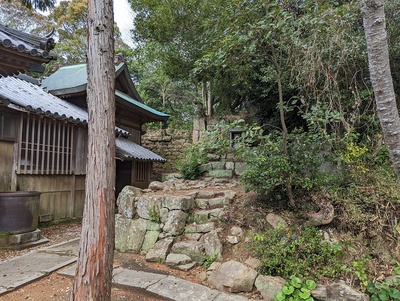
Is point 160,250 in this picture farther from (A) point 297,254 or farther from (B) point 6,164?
(B) point 6,164

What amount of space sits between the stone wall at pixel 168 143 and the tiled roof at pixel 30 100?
4.39 metres

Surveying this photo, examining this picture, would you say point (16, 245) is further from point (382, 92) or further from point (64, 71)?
point (64, 71)

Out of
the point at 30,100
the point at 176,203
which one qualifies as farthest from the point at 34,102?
the point at 176,203

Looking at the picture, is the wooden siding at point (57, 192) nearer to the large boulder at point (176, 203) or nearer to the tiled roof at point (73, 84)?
the tiled roof at point (73, 84)

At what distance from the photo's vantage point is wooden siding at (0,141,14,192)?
5680 millimetres

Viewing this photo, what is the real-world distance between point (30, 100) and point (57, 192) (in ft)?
8.05

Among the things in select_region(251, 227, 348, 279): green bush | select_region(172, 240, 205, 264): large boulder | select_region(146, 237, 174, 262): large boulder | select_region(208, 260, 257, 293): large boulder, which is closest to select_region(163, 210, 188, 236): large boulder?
select_region(146, 237, 174, 262): large boulder

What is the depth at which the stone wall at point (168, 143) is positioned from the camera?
474 inches

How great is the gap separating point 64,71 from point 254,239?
417 inches

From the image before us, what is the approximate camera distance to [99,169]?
7.65 ft

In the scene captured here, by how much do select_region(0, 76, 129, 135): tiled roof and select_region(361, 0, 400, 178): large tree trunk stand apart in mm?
5936

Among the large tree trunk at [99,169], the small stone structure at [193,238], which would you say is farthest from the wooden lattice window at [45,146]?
the large tree trunk at [99,169]

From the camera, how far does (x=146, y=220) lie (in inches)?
193

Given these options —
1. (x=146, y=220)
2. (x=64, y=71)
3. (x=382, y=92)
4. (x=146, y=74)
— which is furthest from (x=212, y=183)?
(x=146, y=74)
